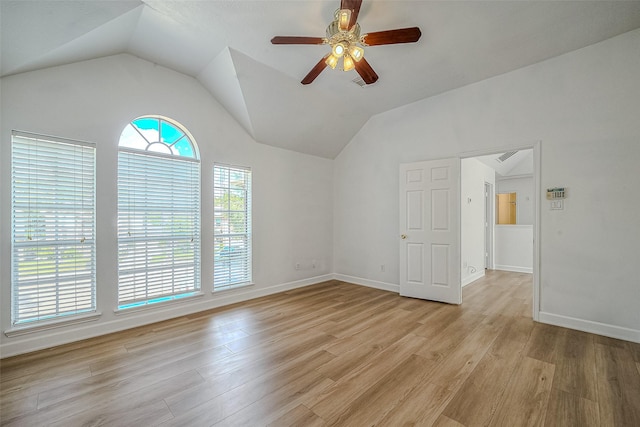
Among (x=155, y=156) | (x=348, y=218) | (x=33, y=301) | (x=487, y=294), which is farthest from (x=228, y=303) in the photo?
(x=487, y=294)

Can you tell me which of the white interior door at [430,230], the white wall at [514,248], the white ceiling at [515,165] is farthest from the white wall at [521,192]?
the white interior door at [430,230]

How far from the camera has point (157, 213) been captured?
11.3ft

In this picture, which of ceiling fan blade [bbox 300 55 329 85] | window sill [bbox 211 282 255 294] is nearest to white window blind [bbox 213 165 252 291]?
window sill [bbox 211 282 255 294]

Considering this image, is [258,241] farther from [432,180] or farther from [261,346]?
[432,180]

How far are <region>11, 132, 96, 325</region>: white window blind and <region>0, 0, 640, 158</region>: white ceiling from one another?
80 cm

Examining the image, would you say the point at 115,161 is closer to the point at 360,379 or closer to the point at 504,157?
the point at 360,379

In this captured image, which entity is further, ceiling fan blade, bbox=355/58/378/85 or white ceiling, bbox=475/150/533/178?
white ceiling, bbox=475/150/533/178

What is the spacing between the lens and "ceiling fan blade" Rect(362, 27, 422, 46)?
2123 mm

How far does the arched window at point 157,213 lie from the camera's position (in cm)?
320

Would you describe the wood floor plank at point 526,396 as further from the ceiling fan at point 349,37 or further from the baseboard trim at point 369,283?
the ceiling fan at point 349,37

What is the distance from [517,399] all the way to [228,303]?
357 cm

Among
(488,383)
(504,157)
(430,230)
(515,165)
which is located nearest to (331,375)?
(488,383)

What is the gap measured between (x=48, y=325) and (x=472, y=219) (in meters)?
6.72

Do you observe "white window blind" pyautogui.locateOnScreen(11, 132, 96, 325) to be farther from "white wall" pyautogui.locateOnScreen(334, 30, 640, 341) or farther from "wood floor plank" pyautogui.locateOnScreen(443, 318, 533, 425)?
"white wall" pyautogui.locateOnScreen(334, 30, 640, 341)
